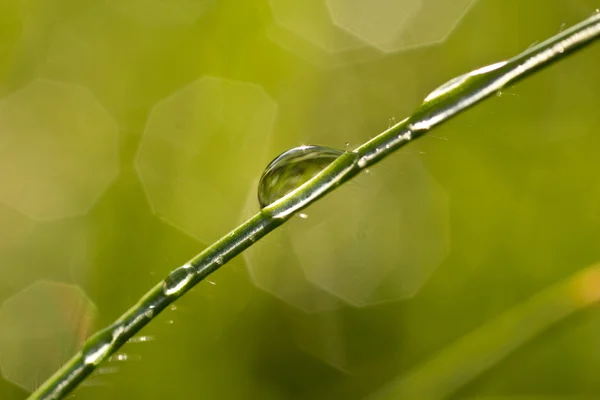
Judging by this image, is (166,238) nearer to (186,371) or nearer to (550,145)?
(186,371)

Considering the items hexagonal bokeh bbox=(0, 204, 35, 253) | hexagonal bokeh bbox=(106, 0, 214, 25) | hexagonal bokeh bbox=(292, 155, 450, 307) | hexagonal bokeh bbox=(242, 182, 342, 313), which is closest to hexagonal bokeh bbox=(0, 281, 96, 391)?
hexagonal bokeh bbox=(0, 204, 35, 253)

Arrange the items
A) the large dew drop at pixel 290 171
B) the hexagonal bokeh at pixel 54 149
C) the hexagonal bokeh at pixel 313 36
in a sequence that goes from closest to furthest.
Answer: the large dew drop at pixel 290 171, the hexagonal bokeh at pixel 54 149, the hexagonal bokeh at pixel 313 36

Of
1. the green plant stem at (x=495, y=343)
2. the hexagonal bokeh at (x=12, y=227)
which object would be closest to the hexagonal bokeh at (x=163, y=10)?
the hexagonal bokeh at (x=12, y=227)

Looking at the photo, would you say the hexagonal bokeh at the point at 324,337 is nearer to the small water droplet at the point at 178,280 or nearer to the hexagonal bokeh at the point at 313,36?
the hexagonal bokeh at the point at 313,36

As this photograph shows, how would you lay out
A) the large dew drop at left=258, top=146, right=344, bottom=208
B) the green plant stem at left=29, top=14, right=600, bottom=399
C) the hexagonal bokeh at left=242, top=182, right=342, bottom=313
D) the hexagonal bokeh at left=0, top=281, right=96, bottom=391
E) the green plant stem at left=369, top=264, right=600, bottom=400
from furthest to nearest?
1. the hexagonal bokeh at left=242, top=182, right=342, bottom=313
2. the hexagonal bokeh at left=0, top=281, right=96, bottom=391
3. the green plant stem at left=369, top=264, right=600, bottom=400
4. the large dew drop at left=258, top=146, right=344, bottom=208
5. the green plant stem at left=29, top=14, right=600, bottom=399

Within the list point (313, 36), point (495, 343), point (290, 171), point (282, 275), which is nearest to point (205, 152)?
point (282, 275)

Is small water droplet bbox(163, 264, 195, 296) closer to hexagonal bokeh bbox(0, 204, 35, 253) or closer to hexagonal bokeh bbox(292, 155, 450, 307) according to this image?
hexagonal bokeh bbox(292, 155, 450, 307)

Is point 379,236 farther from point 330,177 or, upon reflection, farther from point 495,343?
point 330,177
